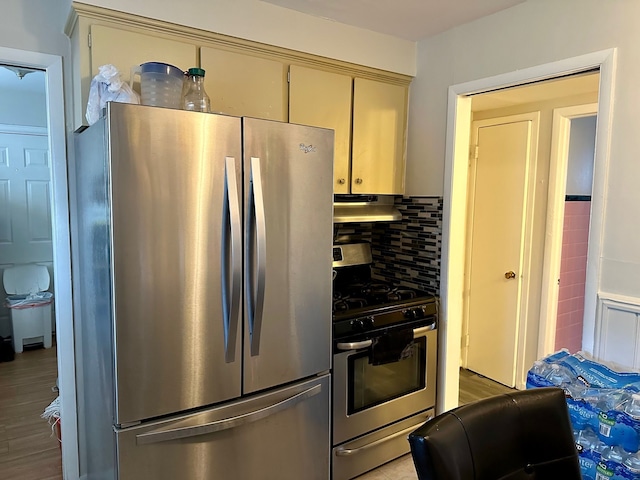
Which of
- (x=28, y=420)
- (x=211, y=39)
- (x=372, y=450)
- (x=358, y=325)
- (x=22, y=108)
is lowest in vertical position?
(x=28, y=420)

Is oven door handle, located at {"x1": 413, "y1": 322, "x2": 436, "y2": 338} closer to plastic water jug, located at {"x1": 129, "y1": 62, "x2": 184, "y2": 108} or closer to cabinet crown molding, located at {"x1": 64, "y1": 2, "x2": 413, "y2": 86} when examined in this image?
cabinet crown molding, located at {"x1": 64, "y1": 2, "x2": 413, "y2": 86}

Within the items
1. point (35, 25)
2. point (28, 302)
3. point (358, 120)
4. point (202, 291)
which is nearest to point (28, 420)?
point (28, 302)

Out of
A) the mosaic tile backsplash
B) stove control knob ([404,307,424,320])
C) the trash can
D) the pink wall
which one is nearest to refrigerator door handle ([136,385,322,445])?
stove control knob ([404,307,424,320])

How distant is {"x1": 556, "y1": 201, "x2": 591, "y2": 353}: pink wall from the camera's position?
3344 mm

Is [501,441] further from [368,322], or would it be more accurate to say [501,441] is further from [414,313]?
[414,313]

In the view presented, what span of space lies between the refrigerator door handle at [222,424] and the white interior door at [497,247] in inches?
80.9

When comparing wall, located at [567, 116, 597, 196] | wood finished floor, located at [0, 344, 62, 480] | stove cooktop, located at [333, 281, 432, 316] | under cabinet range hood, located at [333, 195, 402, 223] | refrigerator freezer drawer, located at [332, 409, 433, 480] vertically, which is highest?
wall, located at [567, 116, 597, 196]

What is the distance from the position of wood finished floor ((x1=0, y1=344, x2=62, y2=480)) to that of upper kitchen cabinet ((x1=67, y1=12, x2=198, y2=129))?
187cm

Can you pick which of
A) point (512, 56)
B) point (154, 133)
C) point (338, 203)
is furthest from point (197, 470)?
point (512, 56)

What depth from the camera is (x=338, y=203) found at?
2.62 meters

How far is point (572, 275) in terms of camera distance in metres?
3.41

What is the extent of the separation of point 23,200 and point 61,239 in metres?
2.91

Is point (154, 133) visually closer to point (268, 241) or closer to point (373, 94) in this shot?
point (268, 241)

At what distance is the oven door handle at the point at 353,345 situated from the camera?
216 cm
